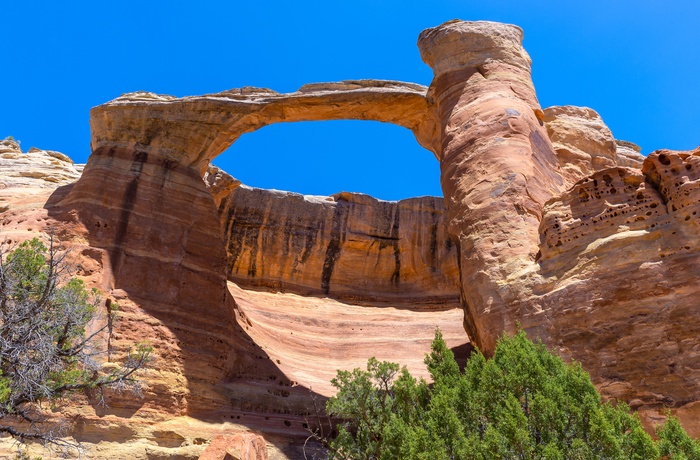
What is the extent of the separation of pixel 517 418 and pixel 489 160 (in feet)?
29.0

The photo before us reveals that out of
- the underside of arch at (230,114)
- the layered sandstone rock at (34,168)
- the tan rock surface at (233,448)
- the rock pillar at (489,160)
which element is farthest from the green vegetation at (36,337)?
the layered sandstone rock at (34,168)

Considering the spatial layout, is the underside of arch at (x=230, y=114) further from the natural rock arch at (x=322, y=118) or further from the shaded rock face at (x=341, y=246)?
the shaded rock face at (x=341, y=246)

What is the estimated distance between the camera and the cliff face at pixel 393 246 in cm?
1253

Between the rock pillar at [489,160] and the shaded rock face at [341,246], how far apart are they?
8415 millimetres

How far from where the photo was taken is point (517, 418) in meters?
8.72

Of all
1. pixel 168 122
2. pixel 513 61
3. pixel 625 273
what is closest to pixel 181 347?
pixel 168 122

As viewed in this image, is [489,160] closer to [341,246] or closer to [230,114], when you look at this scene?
[230,114]

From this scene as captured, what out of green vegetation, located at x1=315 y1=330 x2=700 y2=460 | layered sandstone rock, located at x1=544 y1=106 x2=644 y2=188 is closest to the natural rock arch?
layered sandstone rock, located at x1=544 y1=106 x2=644 y2=188

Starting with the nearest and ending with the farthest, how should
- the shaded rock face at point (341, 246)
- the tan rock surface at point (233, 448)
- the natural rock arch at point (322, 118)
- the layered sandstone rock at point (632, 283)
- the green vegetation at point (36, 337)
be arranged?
the green vegetation at point (36, 337)
the layered sandstone rock at point (632, 283)
the tan rock surface at point (233, 448)
the natural rock arch at point (322, 118)
the shaded rock face at point (341, 246)

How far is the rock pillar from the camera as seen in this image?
47.0ft

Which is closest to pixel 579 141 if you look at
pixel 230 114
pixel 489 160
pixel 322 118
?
pixel 489 160

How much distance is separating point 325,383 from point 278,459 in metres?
4.65

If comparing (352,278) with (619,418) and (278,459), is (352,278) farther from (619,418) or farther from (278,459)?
(619,418)

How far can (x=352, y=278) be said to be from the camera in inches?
1083
